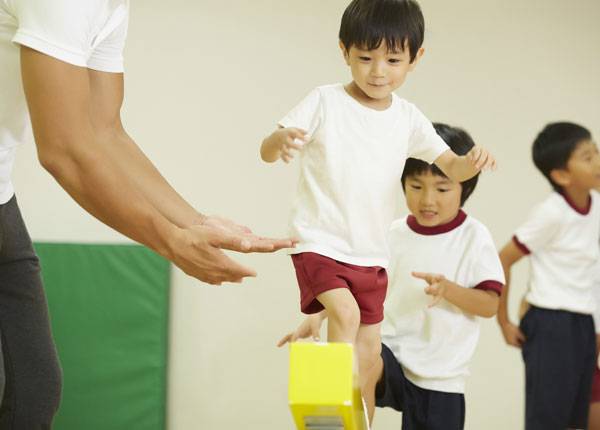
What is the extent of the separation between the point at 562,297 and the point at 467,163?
1314 millimetres

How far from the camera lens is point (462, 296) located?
208cm

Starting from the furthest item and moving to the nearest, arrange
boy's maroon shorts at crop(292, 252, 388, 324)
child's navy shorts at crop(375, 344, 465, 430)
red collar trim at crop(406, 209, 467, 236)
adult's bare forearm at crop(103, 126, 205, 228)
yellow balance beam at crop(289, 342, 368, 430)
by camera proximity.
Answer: red collar trim at crop(406, 209, 467, 236), child's navy shorts at crop(375, 344, 465, 430), boy's maroon shorts at crop(292, 252, 388, 324), adult's bare forearm at crop(103, 126, 205, 228), yellow balance beam at crop(289, 342, 368, 430)

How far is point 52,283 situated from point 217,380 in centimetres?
93

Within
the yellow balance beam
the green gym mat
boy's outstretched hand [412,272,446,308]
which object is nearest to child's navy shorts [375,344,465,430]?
boy's outstretched hand [412,272,446,308]

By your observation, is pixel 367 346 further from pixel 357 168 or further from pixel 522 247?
pixel 522 247

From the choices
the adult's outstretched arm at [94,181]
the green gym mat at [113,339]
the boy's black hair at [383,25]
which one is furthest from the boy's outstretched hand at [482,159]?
the green gym mat at [113,339]

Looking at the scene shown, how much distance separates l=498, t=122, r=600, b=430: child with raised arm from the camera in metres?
2.71

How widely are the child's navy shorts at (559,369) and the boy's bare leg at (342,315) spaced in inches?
57.8

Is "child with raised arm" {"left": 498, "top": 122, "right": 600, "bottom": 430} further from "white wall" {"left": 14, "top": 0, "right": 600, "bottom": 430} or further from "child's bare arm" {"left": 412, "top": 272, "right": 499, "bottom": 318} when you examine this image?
"child's bare arm" {"left": 412, "top": 272, "right": 499, "bottom": 318}

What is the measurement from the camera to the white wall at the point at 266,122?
11.0ft

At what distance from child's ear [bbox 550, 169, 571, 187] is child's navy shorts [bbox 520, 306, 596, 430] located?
541mm

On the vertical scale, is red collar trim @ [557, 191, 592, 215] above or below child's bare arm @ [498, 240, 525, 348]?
above

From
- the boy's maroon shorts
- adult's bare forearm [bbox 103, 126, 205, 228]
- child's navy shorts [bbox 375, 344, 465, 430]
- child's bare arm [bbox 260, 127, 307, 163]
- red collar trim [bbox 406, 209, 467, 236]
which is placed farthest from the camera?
red collar trim [bbox 406, 209, 467, 236]

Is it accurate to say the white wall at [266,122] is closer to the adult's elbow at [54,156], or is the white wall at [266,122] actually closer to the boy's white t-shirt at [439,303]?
the boy's white t-shirt at [439,303]
